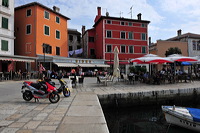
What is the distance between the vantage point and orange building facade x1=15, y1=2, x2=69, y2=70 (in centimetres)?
2242

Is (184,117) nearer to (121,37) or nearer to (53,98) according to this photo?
(53,98)

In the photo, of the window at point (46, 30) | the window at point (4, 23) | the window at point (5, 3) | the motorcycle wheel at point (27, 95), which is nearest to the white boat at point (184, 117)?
the motorcycle wheel at point (27, 95)

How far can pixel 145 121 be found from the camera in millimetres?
6863

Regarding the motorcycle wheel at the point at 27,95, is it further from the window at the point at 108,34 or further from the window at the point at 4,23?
the window at the point at 108,34

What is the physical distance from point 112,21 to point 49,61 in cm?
1495

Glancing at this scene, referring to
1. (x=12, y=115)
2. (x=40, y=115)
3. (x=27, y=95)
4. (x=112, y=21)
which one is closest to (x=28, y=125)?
(x=40, y=115)

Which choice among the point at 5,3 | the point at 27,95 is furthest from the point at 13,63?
the point at 27,95

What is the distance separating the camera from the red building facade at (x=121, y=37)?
29.0 meters

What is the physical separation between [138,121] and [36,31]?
20596mm

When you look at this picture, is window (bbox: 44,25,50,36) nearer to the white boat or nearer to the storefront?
the storefront

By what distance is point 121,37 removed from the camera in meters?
30.0

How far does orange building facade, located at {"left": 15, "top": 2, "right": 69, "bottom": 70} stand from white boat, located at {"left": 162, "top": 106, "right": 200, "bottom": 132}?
1895 centimetres

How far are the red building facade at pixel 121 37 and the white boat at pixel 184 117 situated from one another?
2289 cm

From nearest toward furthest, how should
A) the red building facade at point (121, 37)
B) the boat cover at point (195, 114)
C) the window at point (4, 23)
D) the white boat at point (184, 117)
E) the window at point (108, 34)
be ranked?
the boat cover at point (195, 114) < the white boat at point (184, 117) < the window at point (4, 23) < the red building facade at point (121, 37) < the window at point (108, 34)
